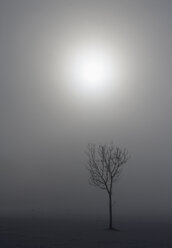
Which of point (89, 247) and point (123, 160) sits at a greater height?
point (123, 160)

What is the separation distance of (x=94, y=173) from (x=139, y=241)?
59.4ft

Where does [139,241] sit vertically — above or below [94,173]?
below

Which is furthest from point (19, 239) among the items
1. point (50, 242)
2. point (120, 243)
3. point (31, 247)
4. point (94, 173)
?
point (94, 173)

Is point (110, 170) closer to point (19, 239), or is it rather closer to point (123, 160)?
point (123, 160)

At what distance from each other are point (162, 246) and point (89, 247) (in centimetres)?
546

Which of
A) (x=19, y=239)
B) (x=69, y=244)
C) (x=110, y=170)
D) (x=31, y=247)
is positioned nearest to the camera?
(x=31, y=247)

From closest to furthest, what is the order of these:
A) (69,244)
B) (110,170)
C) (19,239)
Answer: (69,244) < (19,239) < (110,170)

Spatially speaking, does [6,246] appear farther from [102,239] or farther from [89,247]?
[102,239]

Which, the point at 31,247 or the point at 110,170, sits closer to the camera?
the point at 31,247

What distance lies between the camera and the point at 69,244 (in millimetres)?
33188

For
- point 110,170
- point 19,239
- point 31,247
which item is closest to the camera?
point 31,247

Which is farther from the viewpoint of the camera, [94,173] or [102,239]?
[94,173]

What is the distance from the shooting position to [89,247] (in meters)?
31.7

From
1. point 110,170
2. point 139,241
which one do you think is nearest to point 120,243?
point 139,241
